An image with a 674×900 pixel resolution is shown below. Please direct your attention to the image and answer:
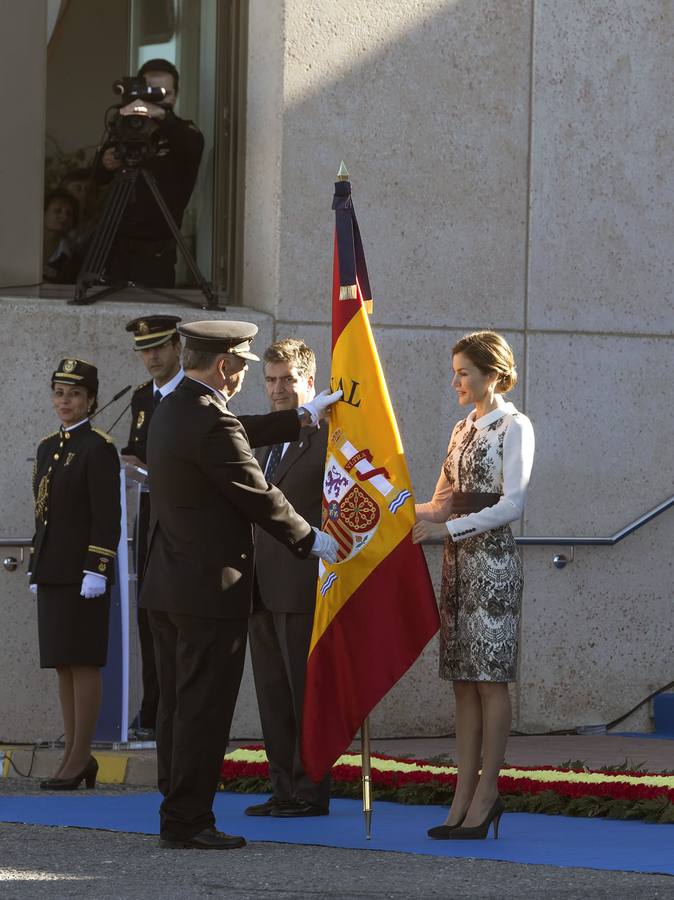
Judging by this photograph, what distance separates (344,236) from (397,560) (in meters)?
1.14

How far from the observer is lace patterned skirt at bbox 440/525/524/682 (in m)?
5.89

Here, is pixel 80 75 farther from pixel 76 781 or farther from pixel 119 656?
pixel 76 781

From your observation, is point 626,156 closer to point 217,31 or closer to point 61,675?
point 217,31

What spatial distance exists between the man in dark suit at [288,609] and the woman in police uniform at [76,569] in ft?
3.08

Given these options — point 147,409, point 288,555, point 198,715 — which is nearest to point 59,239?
point 147,409

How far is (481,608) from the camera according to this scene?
5.93 m

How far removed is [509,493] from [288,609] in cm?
110

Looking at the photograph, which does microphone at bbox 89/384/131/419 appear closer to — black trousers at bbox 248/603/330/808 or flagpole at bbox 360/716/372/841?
black trousers at bbox 248/603/330/808

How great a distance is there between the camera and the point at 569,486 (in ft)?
31.2

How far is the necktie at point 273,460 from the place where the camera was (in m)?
6.77

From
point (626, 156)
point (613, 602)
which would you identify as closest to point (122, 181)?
point (626, 156)

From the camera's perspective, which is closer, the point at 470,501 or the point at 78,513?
the point at 470,501

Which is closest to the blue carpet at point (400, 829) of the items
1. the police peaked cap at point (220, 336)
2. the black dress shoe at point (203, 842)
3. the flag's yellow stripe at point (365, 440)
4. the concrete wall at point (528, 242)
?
the black dress shoe at point (203, 842)

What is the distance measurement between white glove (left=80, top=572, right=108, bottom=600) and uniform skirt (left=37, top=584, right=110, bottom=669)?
0.30ft
